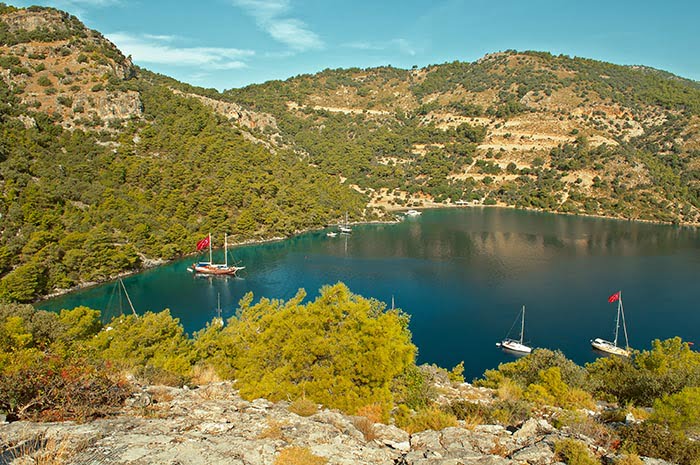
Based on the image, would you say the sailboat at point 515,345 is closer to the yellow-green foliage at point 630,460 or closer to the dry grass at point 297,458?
the yellow-green foliage at point 630,460

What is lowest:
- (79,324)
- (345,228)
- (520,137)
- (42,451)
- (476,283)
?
(476,283)

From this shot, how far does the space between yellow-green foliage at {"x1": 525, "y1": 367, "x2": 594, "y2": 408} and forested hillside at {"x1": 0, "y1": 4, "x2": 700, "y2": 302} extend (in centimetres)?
4559

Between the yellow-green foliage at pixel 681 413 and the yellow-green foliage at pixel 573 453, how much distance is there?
4.57 m

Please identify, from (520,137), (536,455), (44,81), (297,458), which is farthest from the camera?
(520,137)

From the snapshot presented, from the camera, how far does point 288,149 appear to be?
118812 millimetres

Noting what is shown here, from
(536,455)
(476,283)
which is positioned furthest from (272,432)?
A: (476,283)

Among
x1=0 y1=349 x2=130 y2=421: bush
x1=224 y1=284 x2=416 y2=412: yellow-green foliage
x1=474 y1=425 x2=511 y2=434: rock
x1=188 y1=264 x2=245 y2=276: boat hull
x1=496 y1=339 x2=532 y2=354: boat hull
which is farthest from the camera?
x1=188 y1=264 x2=245 y2=276: boat hull

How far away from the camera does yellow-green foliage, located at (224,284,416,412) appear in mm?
13742

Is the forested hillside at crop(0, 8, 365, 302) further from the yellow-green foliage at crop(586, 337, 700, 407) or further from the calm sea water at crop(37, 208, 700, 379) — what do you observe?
the yellow-green foliage at crop(586, 337, 700, 407)

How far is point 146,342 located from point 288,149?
99842 millimetres

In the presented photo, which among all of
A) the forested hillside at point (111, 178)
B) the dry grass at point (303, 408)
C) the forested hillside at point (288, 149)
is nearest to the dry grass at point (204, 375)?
the dry grass at point (303, 408)

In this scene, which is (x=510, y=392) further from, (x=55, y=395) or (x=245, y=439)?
(x=55, y=395)

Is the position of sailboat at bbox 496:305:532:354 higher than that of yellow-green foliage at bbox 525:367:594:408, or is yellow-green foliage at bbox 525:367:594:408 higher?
yellow-green foliage at bbox 525:367:594:408

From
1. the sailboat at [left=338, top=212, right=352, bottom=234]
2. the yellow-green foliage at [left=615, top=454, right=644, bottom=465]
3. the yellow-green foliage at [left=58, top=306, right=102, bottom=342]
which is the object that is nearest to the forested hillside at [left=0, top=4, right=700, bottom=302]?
the sailboat at [left=338, top=212, right=352, bottom=234]
